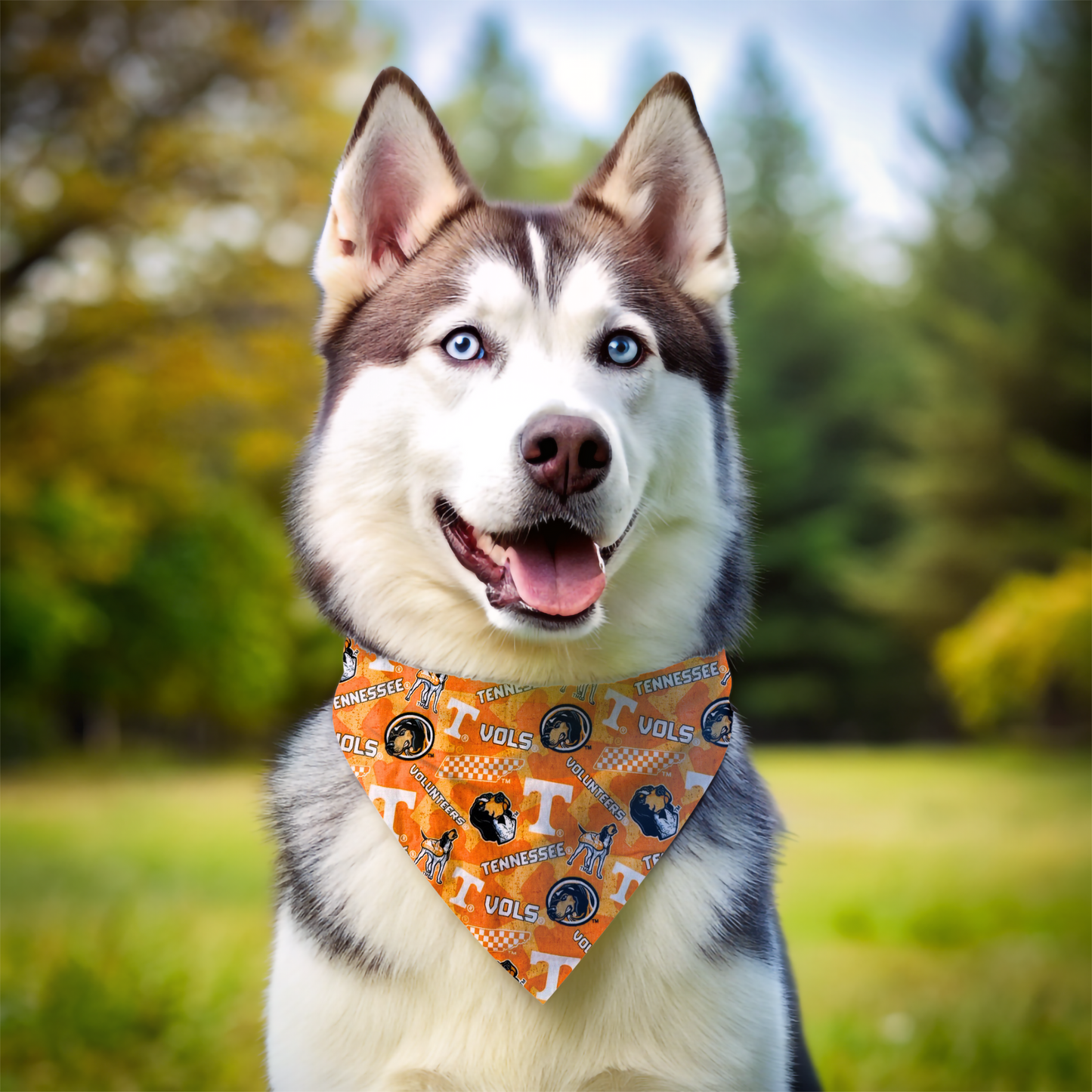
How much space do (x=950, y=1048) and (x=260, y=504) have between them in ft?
61.1

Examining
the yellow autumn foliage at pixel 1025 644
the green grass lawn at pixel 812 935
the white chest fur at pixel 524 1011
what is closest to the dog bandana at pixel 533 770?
the white chest fur at pixel 524 1011

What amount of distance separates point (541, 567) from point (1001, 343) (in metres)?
17.6

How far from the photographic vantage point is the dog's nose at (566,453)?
2221 mm

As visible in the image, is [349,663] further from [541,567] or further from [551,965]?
[551,965]

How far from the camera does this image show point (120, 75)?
1161 centimetres

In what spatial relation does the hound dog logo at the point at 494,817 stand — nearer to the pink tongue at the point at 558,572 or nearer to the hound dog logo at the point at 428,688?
the hound dog logo at the point at 428,688

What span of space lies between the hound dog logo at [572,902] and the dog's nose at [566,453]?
90 centimetres

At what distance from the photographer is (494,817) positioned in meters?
2.57

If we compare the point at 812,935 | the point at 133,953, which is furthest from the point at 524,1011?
the point at 812,935

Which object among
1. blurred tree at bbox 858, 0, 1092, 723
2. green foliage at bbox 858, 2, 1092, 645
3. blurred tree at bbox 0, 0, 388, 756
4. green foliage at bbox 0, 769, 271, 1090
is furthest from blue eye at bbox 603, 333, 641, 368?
green foliage at bbox 858, 2, 1092, 645

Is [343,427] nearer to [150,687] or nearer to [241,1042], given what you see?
[241,1042]

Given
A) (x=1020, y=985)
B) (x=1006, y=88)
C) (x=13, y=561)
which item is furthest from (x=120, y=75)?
(x=1006, y=88)

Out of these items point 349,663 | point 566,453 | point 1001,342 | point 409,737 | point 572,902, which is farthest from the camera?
point 1001,342

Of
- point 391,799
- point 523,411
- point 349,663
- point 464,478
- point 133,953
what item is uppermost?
point 523,411
